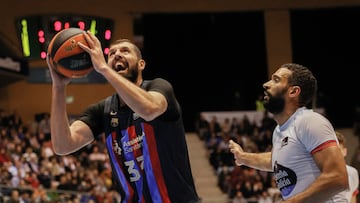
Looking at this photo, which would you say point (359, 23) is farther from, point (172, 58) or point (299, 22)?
point (172, 58)

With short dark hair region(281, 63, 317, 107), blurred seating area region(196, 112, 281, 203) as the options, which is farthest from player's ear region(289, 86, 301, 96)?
blurred seating area region(196, 112, 281, 203)

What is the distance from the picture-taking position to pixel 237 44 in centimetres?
2239

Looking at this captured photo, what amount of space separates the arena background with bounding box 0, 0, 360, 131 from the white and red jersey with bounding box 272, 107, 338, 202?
17.9 meters

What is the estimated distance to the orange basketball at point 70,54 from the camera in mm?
3367

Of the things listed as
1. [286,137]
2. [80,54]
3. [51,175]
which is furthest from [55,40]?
[51,175]

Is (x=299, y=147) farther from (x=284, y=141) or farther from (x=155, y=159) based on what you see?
(x=155, y=159)

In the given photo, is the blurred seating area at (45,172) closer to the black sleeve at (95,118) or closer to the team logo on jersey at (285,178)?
the black sleeve at (95,118)

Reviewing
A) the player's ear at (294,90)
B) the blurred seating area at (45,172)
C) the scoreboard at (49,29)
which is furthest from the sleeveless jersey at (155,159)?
the blurred seating area at (45,172)

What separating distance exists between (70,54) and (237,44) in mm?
19306

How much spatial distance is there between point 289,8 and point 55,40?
1994cm

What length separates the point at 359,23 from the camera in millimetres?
22844

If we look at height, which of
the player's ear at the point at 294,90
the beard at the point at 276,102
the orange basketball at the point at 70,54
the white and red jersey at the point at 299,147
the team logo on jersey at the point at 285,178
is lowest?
the team logo on jersey at the point at 285,178

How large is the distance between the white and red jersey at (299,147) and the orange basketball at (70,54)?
125 centimetres

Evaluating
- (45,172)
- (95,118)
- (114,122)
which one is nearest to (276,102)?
(114,122)
